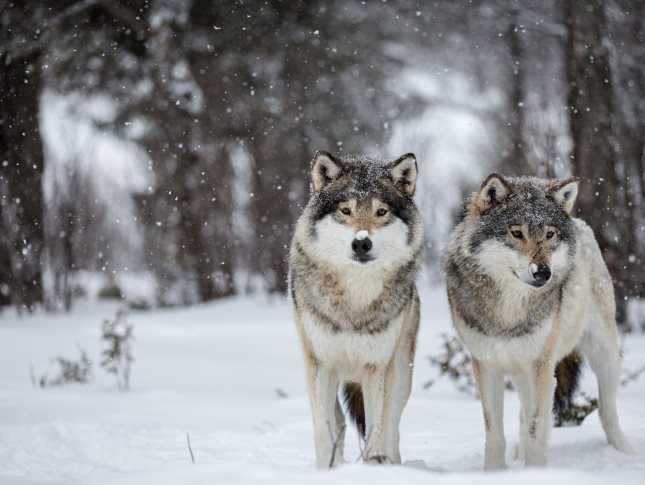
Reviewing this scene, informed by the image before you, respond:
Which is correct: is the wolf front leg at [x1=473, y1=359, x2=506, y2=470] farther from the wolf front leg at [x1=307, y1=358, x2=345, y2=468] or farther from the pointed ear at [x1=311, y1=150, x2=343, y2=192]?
the pointed ear at [x1=311, y1=150, x2=343, y2=192]

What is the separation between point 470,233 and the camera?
365 centimetres

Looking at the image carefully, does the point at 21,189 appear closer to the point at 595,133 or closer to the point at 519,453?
the point at 595,133

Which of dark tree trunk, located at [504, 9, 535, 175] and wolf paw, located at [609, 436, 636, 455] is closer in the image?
wolf paw, located at [609, 436, 636, 455]

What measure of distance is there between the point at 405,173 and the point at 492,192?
0.50 meters

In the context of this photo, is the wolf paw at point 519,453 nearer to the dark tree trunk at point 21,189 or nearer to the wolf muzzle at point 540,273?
the wolf muzzle at point 540,273

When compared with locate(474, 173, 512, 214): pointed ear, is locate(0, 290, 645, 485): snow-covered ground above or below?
below

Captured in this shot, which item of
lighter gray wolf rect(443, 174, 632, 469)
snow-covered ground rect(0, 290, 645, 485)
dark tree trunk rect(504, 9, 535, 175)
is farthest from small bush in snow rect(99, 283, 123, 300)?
lighter gray wolf rect(443, 174, 632, 469)

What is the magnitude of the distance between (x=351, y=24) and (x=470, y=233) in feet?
24.4

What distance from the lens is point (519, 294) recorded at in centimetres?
350

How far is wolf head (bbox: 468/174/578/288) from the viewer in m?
3.35

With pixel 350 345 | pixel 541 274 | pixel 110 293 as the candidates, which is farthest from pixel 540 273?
pixel 110 293

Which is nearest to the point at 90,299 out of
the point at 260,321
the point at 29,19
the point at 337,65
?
the point at 260,321

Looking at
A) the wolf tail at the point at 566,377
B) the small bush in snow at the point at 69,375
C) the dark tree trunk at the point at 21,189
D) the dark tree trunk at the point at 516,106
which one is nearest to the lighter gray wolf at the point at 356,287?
the wolf tail at the point at 566,377

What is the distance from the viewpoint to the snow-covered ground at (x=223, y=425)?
270cm
